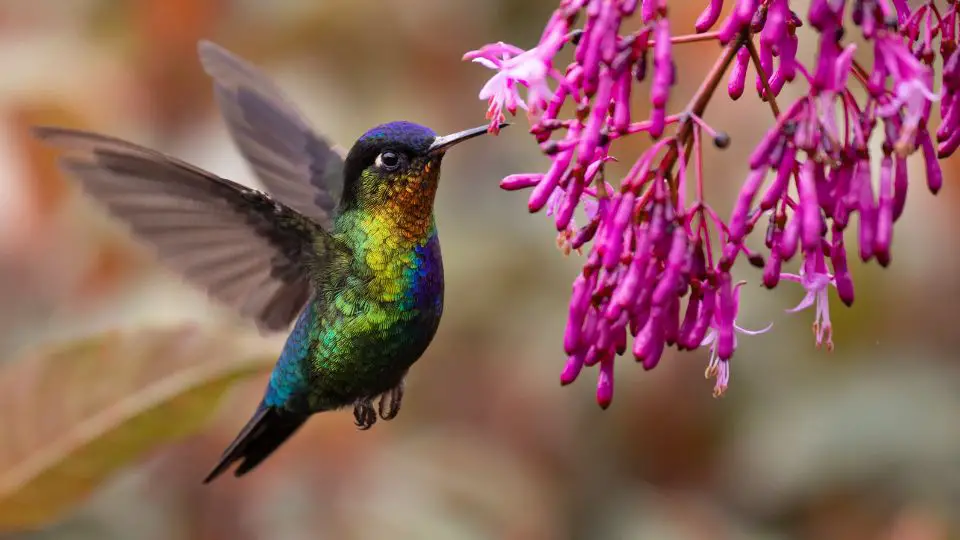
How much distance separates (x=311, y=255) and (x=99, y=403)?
0.52 m

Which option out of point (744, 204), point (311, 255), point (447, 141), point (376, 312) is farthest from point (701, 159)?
point (311, 255)

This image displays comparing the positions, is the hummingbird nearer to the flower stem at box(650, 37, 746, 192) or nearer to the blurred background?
the flower stem at box(650, 37, 746, 192)

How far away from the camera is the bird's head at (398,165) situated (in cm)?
233

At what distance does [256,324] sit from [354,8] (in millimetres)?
2036

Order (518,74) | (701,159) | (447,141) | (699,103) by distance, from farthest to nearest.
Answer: (447,141), (518,74), (701,159), (699,103)

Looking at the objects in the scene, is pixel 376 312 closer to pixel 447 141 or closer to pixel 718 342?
pixel 447 141

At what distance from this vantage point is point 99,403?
8.12 ft

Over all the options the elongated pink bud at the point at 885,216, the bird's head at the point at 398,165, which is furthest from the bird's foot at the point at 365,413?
the elongated pink bud at the point at 885,216

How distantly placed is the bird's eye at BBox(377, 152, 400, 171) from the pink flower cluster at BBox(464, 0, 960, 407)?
1.88 ft

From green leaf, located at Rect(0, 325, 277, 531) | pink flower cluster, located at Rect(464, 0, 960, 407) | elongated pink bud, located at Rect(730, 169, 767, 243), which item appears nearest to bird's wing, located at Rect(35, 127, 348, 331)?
green leaf, located at Rect(0, 325, 277, 531)

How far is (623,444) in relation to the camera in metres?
3.75

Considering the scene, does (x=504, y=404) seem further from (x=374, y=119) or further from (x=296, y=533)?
(x=374, y=119)

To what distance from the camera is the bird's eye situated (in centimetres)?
235

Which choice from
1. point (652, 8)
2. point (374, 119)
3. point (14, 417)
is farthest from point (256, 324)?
point (374, 119)
